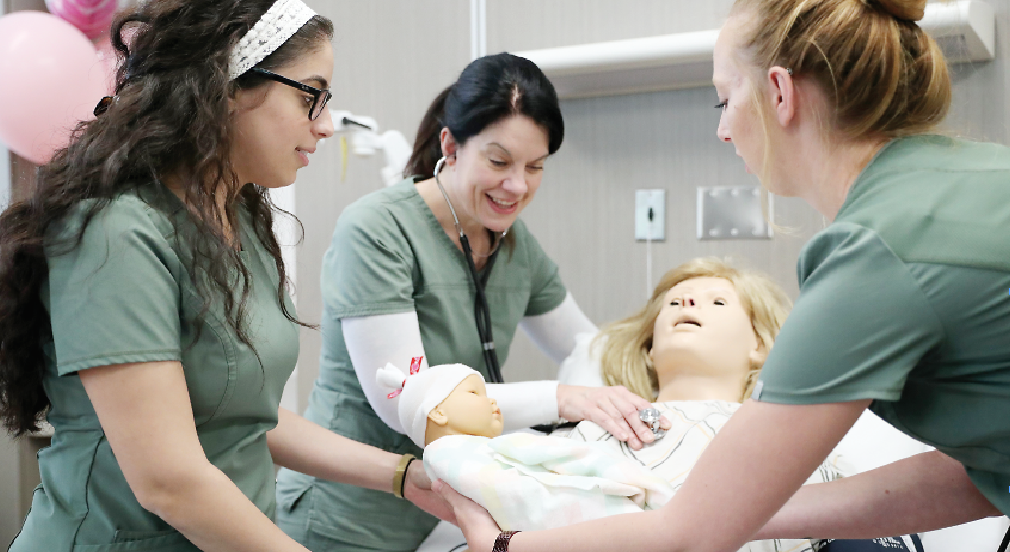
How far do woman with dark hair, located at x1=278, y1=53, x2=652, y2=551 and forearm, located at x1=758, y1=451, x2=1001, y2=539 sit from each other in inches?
20.3

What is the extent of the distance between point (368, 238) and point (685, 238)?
3.93 feet

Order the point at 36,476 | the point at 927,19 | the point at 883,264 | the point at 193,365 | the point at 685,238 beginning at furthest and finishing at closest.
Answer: the point at 36,476, the point at 685,238, the point at 927,19, the point at 193,365, the point at 883,264

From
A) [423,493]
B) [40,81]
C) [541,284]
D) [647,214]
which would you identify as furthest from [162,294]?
[647,214]

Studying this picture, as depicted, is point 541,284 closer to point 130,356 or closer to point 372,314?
point 372,314

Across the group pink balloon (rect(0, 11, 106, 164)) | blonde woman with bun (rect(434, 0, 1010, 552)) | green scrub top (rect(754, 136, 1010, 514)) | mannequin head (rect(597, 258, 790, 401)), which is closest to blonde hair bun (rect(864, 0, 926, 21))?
blonde woman with bun (rect(434, 0, 1010, 552))

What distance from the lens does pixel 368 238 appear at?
69.2 inches

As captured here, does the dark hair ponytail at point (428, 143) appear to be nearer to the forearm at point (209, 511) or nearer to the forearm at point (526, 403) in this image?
the forearm at point (526, 403)

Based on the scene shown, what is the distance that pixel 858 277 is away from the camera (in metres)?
0.85

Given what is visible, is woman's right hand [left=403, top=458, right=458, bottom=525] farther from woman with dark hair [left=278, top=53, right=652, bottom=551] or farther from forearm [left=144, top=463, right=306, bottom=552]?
forearm [left=144, top=463, right=306, bottom=552]

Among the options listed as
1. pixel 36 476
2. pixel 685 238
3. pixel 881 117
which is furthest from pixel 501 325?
pixel 36 476

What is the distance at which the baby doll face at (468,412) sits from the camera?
145 cm

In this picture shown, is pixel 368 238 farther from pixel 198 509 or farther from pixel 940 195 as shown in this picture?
pixel 940 195

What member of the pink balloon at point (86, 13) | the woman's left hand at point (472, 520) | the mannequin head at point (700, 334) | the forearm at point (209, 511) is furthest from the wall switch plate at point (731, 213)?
the pink balloon at point (86, 13)

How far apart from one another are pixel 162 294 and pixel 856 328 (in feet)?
2.77
